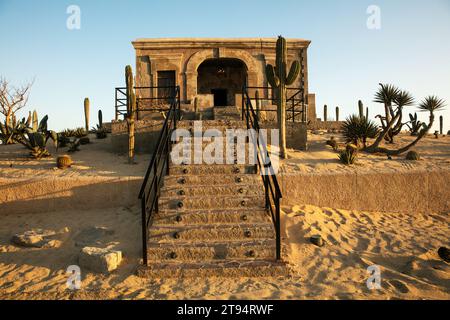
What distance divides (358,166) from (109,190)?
22.6 feet

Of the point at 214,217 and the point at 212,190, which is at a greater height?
the point at 212,190

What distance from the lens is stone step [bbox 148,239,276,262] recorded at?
468cm

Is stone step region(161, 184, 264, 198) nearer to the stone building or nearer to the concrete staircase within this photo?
the concrete staircase

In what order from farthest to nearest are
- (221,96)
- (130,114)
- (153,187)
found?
(221,96)
(130,114)
(153,187)

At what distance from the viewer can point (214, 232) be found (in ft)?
16.4

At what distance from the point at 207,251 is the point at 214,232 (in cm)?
38

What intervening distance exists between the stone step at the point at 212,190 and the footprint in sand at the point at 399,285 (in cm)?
249

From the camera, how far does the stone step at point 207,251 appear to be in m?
4.68

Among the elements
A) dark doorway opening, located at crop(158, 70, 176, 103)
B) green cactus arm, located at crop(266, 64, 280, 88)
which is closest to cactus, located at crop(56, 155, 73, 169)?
green cactus arm, located at crop(266, 64, 280, 88)

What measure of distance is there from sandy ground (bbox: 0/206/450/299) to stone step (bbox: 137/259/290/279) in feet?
0.33

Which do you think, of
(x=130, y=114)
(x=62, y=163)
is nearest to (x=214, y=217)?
(x=130, y=114)
